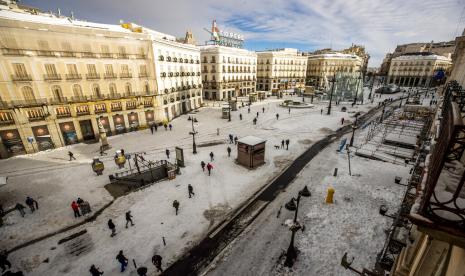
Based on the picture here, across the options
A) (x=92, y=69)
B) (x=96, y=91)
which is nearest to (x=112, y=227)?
(x=96, y=91)

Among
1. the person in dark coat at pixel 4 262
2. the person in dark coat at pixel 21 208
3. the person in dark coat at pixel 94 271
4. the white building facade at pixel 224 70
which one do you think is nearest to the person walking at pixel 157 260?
the person in dark coat at pixel 94 271

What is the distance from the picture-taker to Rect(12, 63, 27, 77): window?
24344 mm

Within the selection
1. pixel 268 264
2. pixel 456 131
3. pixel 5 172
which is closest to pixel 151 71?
pixel 5 172

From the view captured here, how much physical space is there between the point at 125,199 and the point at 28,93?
21025 millimetres

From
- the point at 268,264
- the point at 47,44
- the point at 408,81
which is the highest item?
the point at 47,44

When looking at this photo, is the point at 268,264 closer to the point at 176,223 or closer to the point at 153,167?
the point at 176,223

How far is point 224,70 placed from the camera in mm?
60438

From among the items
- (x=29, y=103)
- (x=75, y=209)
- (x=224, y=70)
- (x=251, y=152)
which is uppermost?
(x=224, y=70)

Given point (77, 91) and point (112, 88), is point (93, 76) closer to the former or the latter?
point (112, 88)

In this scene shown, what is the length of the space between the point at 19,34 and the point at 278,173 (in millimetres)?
32913

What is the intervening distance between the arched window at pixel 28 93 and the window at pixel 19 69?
151 centimetres

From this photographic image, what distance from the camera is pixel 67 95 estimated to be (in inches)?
1108

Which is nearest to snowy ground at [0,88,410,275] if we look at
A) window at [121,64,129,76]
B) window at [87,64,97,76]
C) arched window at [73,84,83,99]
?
arched window at [73,84,83,99]

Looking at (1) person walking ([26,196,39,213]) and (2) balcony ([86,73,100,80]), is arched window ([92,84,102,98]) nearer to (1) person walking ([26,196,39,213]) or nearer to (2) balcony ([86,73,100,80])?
(2) balcony ([86,73,100,80])
